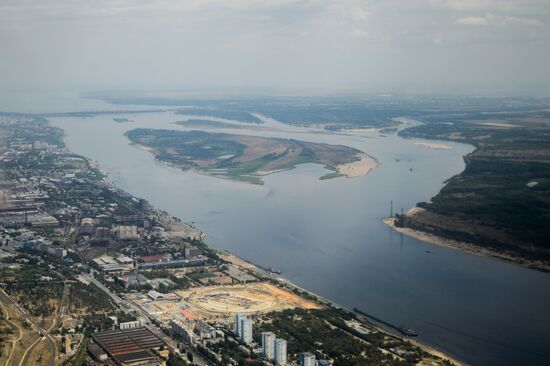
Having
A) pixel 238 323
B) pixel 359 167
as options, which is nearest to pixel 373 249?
pixel 238 323

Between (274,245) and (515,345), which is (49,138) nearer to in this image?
(274,245)

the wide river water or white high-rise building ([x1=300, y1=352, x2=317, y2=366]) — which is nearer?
white high-rise building ([x1=300, y1=352, x2=317, y2=366])

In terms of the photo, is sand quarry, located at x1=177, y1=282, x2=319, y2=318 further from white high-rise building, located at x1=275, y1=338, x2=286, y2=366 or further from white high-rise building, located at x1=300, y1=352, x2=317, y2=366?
white high-rise building, located at x1=300, y1=352, x2=317, y2=366

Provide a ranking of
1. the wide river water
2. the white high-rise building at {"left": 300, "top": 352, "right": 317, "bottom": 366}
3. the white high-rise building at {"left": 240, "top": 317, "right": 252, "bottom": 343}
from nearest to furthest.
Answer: the white high-rise building at {"left": 300, "top": 352, "right": 317, "bottom": 366}
the white high-rise building at {"left": 240, "top": 317, "right": 252, "bottom": 343}
the wide river water

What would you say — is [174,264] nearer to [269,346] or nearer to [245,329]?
[245,329]

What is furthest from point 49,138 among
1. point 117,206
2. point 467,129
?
point 467,129

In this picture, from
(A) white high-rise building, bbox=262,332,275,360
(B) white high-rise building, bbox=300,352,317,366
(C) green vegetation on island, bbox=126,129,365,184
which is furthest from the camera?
(C) green vegetation on island, bbox=126,129,365,184

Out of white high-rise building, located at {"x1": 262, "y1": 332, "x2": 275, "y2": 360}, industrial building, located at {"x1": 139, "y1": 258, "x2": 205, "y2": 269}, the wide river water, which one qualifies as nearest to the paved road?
white high-rise building, located at {"x1": 262, "y1": 332, "x2": 275, "y2": 360}
